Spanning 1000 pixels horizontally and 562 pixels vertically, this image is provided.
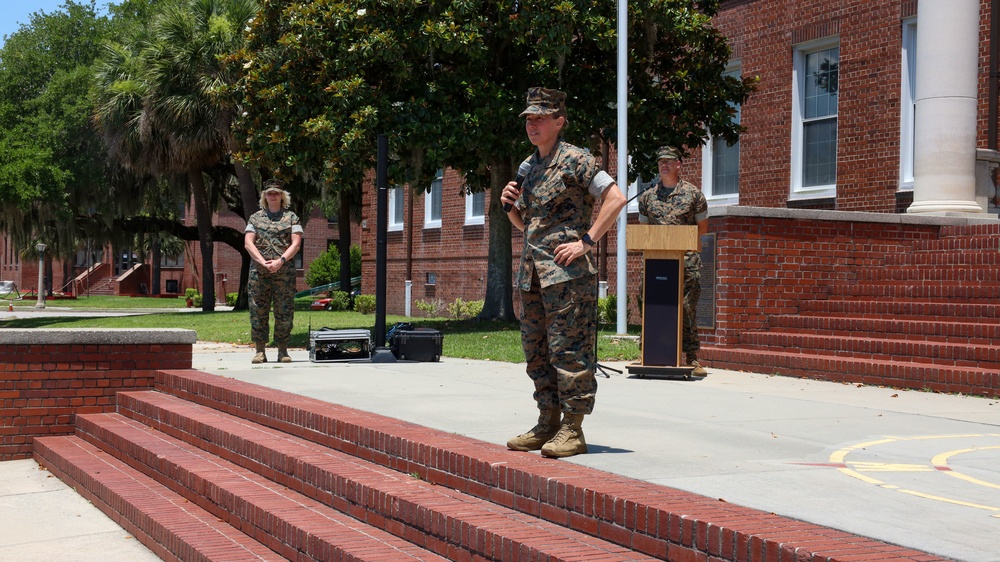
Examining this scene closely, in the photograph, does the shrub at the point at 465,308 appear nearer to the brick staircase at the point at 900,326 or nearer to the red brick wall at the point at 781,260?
the red brick wall at the point at 781,260

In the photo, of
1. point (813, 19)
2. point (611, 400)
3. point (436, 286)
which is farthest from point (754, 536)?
point (436, 286)

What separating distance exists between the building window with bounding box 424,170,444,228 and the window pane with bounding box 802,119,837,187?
516 inches

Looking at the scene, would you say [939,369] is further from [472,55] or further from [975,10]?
[472,55]

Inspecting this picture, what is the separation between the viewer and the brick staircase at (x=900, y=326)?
9891 millimetres

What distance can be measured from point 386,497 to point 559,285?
151 centimetres

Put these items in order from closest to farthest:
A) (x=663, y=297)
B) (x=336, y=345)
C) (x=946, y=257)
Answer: (x=663, y=297)
(x=946, y=257)
(x=336, y=345)

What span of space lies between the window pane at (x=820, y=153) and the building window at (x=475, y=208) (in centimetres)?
1051

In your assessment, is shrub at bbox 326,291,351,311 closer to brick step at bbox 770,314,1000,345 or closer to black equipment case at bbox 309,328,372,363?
black equipment case at bbox 309,328,372,363

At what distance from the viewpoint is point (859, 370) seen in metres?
10.3

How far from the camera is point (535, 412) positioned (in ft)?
26.0

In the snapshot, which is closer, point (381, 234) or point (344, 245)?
point (381, 234)

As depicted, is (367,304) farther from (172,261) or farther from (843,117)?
(172,261)

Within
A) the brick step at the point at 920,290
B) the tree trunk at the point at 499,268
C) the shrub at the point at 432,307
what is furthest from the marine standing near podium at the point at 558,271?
the shrub at the point at 432,307

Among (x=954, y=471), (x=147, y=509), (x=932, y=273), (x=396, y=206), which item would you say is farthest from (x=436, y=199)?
(x=954, y=471)
